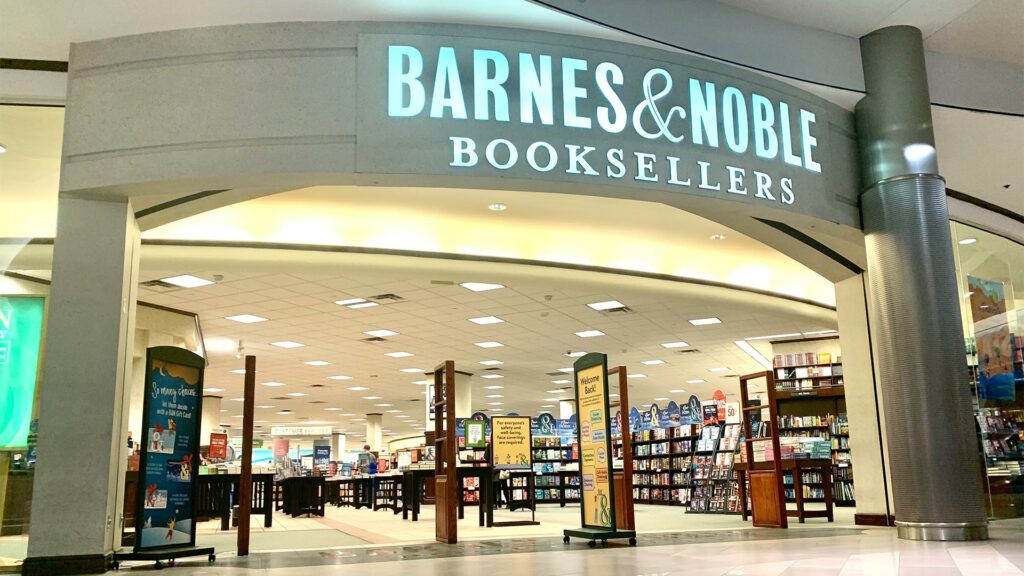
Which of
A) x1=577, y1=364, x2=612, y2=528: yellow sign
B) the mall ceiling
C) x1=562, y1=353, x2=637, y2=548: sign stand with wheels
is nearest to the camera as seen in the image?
x1=562, y1=353, x2=637, y2=548: sign stand with wheels

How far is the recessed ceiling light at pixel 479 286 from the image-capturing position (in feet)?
39.6

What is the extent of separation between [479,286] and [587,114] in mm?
6229

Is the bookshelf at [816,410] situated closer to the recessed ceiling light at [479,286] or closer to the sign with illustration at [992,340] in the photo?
the sign with illustration at [992,340]

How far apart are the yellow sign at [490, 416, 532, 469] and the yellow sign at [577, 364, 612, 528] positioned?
393cm

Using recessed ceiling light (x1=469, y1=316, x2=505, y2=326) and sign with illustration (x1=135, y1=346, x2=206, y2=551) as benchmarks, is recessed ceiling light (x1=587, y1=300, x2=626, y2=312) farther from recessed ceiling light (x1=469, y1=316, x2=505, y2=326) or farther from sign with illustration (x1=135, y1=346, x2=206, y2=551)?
sign with illustration (x1=135, y1=346, x2=206, y2=551)

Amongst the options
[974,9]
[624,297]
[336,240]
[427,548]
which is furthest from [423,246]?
[974,9]

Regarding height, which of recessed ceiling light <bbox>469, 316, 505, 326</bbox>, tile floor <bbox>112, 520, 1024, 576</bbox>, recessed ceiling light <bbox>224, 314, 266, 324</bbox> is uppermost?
recessed ceiling light <bbox>224, 314, 266, 324</bbox>

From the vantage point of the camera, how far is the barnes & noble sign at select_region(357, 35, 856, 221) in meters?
5.98

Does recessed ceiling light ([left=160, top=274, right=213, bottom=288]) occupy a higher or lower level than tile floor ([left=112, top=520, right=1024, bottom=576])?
higher

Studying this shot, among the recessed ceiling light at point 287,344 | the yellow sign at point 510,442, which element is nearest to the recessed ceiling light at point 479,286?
the yellow sign at point 510,442

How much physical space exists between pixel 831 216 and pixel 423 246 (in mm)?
5546

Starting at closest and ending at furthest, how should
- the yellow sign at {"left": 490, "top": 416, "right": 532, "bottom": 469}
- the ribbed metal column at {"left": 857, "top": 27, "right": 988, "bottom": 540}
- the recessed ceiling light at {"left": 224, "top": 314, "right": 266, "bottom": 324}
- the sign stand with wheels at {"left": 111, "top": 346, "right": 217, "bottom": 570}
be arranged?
the sign stand with wheels at {"left": 111, "top": 346, "right": 217, "bottom": 570} → the ribbed metal column at {"left": 857, "top": 27, "right": 988, "bottom": 540} → the yellow sign at {"left": 490, "top": 416, "right": 532, "bottom": 469} → the recessed ceiling light at {"left": 224, "top": 314, "right": 266, "bottom": 324}

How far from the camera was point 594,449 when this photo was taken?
25.0 ft

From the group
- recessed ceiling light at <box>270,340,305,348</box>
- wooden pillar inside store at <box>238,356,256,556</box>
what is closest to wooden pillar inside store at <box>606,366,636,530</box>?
wooden pillar inside store at <box>238,356,256,556</box>
